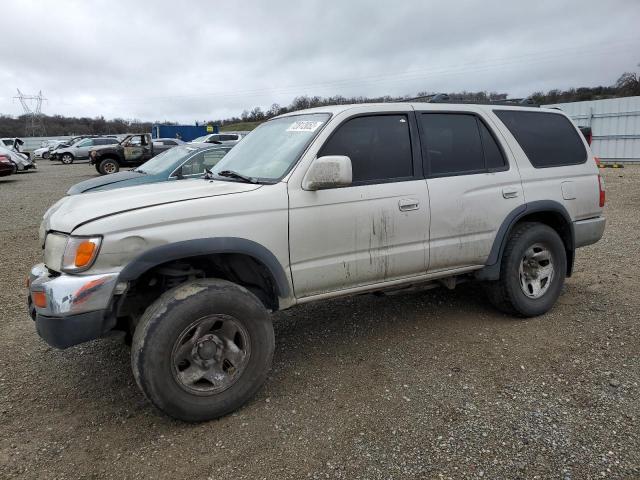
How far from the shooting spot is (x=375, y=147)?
366 centimetres

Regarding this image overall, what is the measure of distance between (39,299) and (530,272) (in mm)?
3847

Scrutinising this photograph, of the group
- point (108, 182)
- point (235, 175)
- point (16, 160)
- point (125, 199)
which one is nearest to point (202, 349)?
point (125, 199)

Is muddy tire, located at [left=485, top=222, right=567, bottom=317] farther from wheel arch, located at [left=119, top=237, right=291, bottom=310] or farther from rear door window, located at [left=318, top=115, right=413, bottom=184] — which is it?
wheel arch, located at [left=119, top=237, right=291, bottom=310]

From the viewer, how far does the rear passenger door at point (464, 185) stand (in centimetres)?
381

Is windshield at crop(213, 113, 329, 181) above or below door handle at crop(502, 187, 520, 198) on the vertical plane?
above

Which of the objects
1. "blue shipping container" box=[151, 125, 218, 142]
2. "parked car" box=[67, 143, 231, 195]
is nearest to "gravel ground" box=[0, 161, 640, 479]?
"parked car" box=[67, 143, 231, 195]

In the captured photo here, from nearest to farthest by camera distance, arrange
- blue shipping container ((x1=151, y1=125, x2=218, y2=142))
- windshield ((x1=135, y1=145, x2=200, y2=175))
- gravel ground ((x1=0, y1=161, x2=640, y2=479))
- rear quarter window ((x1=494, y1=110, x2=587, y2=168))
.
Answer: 1. gravel ground ((x1=0, y1=161, x2=640, y2=479))
2. rear quarter window ((x1=494, y1=110, x2=587, y2=168))
3. windshield ((x1=135, y1=145, x2=200, y2=175))
4. blue shipping container ((x1=151, y1=125, x2=218, y2=142))

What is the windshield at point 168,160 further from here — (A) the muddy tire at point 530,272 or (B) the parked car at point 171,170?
(A) the muddy tire at point 530,272

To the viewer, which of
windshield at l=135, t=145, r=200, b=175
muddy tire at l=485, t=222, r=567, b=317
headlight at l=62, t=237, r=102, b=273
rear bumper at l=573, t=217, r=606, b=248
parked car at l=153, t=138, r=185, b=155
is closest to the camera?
headlight at l=62, t=237, r=102, b=273

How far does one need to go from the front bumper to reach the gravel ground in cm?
66

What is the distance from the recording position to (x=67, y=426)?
9.83ft

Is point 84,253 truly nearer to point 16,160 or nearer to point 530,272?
point 530,272

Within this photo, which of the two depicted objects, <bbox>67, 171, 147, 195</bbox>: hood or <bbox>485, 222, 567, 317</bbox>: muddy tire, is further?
<bbox>67, 171, 147, 195</bbox>: hood

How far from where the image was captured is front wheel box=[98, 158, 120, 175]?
19875 mm
